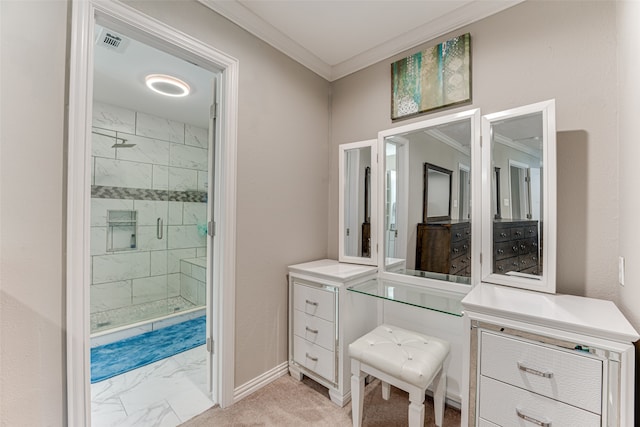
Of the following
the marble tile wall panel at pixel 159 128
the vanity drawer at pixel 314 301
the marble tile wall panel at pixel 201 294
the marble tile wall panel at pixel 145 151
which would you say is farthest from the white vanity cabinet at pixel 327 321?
the marble tile wall panel at pixel 159 128

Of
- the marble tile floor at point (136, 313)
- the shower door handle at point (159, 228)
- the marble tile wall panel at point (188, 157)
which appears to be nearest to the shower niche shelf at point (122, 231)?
the shower door handle at point (159, 228)

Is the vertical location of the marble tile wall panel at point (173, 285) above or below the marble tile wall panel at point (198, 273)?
below

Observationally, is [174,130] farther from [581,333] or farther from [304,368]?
[581,333]

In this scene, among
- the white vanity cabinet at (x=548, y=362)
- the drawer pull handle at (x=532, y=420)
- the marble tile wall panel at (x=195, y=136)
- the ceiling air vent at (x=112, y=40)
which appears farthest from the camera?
the marble tile wall panel at (x=195, y=136)

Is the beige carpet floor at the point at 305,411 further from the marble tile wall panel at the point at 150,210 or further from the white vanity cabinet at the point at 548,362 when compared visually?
the marble tile wall panel at the point at 150,210

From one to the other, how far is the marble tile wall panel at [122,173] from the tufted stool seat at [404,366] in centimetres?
322

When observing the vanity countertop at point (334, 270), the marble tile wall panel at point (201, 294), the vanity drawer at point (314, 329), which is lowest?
the marble tile wall panel at point (201, 294)

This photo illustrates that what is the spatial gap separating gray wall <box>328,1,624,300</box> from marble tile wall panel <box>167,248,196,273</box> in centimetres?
378

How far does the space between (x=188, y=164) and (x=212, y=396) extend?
118 inches

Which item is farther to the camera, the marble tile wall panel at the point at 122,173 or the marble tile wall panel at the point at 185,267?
the marble tile wall panel at the point at 185,267

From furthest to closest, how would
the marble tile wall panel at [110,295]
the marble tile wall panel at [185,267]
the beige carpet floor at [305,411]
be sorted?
the marble tile wall panel at [185,267] < the marble tile wall panel at [110,295] < the beige carpet floor at [305,411]

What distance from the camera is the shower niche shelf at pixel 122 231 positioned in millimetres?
3158

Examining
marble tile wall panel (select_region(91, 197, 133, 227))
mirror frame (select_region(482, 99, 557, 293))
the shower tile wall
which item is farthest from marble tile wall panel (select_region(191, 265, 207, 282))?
mirror frame (select_region(482, 99, 557, 293))

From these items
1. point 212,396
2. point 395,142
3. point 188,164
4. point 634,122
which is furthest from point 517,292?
point 188,164
